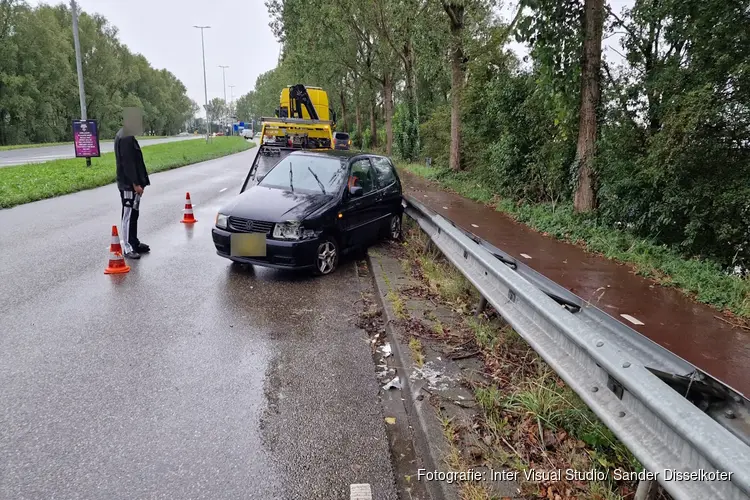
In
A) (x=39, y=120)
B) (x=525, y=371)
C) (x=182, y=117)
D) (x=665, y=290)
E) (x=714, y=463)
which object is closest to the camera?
(x=714, y=463)

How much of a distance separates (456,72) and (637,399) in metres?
16.0

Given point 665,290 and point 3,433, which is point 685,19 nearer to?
point 665,290

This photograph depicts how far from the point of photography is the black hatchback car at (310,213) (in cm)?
636

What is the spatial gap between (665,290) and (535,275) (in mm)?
2582

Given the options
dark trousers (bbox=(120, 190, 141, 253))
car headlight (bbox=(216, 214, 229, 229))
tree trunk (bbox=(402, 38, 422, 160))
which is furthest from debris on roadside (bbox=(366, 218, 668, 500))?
tree trunk (bbox=(402, 38, 422, 160))

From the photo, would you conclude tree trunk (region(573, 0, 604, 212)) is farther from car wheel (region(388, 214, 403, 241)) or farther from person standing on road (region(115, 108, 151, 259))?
person standing on road (region(115, 108, 151, 259))

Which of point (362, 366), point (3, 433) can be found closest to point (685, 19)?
point (362, 366)

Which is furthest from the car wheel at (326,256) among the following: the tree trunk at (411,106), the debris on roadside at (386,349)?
the tree trunk at (411,106)

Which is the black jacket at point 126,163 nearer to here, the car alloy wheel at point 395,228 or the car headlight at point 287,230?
the car headlight at point 287,230

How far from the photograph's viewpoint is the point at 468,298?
5648mm

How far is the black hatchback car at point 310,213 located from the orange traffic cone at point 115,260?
4.06 feet

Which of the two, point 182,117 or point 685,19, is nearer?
point 685,19

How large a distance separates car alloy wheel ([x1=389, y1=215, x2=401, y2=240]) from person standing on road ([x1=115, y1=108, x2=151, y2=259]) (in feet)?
13.1

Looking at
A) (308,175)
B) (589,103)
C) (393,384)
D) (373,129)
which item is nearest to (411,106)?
(373,129)
